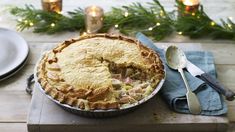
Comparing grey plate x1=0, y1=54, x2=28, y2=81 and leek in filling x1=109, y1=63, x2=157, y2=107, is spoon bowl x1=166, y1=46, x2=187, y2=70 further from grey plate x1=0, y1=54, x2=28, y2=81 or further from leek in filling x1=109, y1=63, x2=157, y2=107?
grey plate x1=0, y1=54, x2=28, y2=81

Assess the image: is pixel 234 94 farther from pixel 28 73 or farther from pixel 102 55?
pixel 28 73

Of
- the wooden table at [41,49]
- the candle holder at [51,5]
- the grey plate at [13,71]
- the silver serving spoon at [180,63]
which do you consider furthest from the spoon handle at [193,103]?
the candle holder at [51,5]

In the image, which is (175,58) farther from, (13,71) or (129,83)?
(13,71)

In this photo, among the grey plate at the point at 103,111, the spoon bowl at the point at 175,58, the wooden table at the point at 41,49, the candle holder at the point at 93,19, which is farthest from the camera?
the candle holder at the point at 93,19

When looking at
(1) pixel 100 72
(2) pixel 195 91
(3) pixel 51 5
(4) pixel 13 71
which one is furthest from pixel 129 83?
(3) pixel 51 5

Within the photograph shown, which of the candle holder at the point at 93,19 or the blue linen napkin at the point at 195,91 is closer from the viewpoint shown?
the blue linen napkin at the point at 195,91

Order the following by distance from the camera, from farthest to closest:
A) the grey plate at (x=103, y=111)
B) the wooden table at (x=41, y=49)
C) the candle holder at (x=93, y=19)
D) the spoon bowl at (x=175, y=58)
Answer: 1. the candle holder at (x=93, y=19)
2. the spoon bowl at (x=175, y=58)
3. the wooden table at (x=41, y=49)
4. the grey plate at (x=103, y=111)

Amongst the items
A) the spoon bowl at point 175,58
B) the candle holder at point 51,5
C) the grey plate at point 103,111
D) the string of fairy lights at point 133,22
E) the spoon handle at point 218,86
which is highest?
the candle holder at point 51,5

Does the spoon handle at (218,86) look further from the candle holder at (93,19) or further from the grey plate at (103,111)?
the candle holder at (93,19)
